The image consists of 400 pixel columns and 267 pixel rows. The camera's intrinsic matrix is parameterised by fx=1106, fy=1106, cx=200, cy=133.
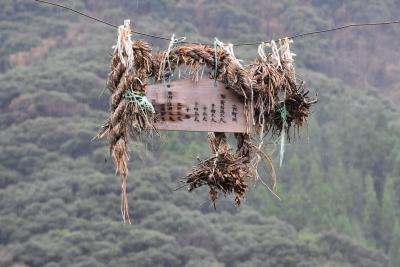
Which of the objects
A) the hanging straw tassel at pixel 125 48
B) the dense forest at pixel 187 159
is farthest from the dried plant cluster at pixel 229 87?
the dense forest at pixel 187 159

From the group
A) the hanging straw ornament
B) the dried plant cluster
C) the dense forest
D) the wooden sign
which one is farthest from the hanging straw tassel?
the dense forest

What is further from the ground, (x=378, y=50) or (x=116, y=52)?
(x=378, y=50)

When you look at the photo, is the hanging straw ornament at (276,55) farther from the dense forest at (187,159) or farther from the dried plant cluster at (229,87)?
the dense forest at (187,159)

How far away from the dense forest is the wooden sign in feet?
96.4

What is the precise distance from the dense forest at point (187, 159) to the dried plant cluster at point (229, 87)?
1145 inches

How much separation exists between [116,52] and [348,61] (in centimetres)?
4775

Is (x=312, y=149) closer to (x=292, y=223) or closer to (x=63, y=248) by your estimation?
(x=292, y=223)

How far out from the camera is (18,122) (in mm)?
44531

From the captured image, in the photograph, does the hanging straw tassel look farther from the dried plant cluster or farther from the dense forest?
the dense forest

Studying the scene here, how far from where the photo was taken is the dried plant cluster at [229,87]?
208 inches

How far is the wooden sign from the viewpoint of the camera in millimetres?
5375

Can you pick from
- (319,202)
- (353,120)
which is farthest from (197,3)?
(319,202)

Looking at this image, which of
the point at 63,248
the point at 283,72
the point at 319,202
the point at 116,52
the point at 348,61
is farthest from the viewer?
Result: the point at 348,61

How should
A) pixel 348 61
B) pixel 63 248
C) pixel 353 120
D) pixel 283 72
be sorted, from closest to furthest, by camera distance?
pixel 283 72, pixel 63 248, pixel 353 120, pixel 348 61
